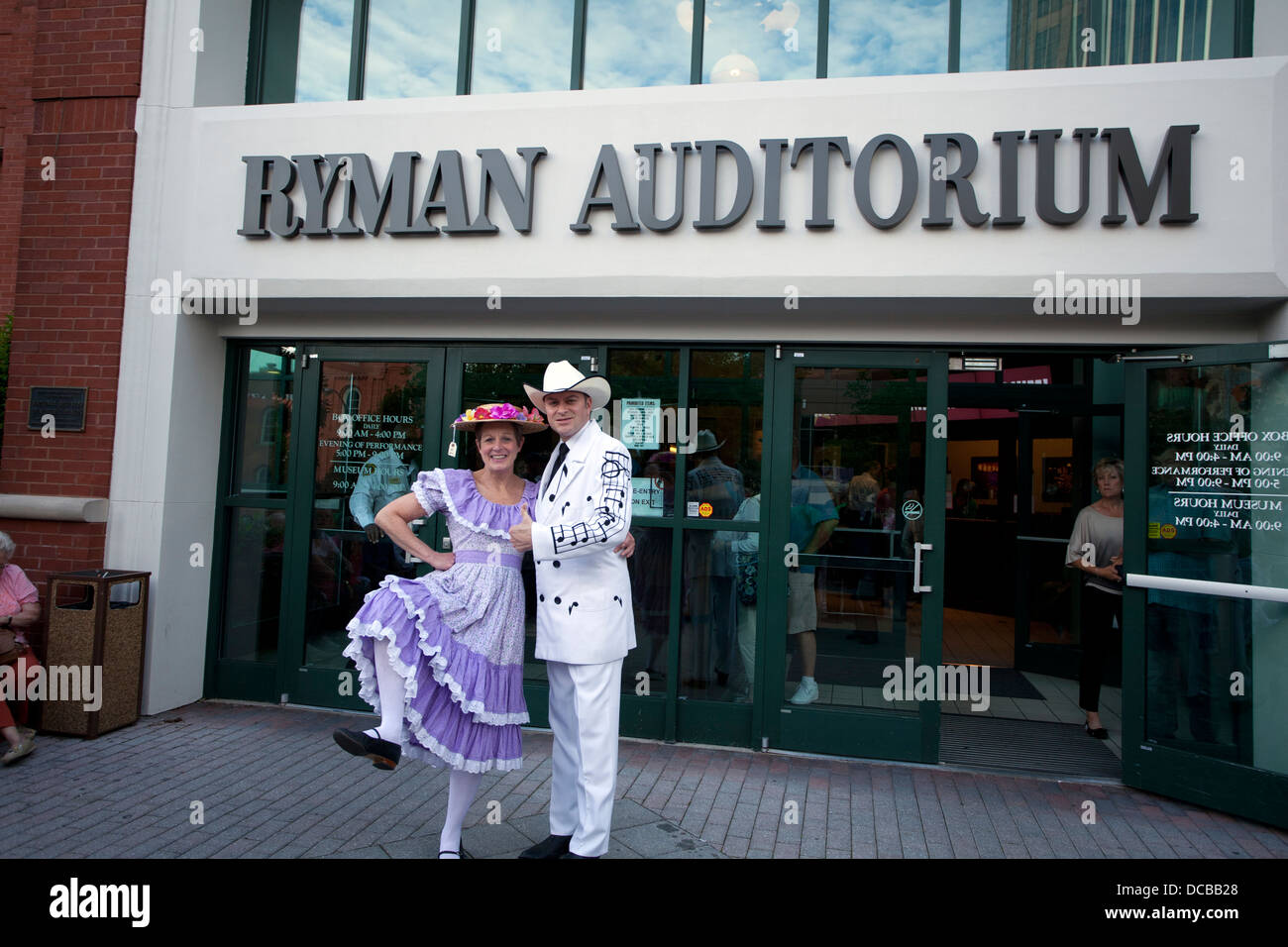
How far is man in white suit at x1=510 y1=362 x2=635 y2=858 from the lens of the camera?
3.14 metres

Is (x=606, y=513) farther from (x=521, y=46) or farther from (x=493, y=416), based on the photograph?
(x=521, y=46)

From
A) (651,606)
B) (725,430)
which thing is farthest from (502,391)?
(651,606)

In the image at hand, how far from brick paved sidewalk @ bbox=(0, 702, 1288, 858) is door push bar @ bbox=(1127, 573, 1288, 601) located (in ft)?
4.01

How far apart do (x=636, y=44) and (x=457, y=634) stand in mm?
4457

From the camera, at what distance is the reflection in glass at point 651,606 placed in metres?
5.29

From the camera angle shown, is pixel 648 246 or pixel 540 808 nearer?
pixel 540 808

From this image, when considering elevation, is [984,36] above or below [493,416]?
above

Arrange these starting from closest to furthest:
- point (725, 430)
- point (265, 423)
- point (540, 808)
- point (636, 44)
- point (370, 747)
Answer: point (370, 747) → point (540, 808) → point (725, 430) → point (636, 44) → point (265, 423)

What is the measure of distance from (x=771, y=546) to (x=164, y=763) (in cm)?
390

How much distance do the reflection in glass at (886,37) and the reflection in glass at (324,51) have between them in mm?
3605

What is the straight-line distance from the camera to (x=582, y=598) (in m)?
3.26

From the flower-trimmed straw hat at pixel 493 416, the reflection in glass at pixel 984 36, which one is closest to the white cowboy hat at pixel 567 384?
the flower-trimmed straw hat at pixel 493 416

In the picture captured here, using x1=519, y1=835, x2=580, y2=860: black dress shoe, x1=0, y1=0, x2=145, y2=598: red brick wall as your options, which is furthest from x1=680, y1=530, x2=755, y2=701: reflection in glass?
x1=0, y1=0, x2=145, y2=598: red brick wall

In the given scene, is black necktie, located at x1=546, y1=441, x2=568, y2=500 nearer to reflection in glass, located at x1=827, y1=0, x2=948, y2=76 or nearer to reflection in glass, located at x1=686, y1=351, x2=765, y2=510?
reflection in glass, located at x1=686, y1=351, x2=765, y2=510
